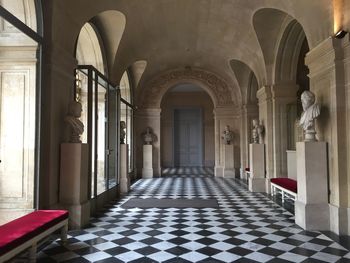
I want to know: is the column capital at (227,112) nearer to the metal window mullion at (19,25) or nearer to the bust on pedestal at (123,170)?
the bust on pedestal at (123,170)

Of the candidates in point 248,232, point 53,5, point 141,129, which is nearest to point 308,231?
point 248,232

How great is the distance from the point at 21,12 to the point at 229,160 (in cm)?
1109

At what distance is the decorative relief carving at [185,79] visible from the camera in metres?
14.7

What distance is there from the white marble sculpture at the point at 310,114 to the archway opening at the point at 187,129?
50.4 feet

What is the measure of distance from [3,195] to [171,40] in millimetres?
7937

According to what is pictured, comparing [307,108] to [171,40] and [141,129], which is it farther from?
[141,129]

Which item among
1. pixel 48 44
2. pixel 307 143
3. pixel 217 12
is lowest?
pixel 307 143

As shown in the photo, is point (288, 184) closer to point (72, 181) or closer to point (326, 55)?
point (326, 55)

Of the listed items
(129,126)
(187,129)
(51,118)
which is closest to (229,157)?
(129,126)

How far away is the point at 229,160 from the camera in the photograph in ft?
46.7

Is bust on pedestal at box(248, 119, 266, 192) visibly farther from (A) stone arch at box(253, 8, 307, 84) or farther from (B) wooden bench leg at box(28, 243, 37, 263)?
(B) wooden bench leg at box(28, 243, 37, 263)

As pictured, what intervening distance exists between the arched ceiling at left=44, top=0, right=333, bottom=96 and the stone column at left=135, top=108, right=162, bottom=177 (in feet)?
8.73

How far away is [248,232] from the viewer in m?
5.28

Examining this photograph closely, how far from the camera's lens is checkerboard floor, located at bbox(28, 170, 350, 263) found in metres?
A: 4.11
